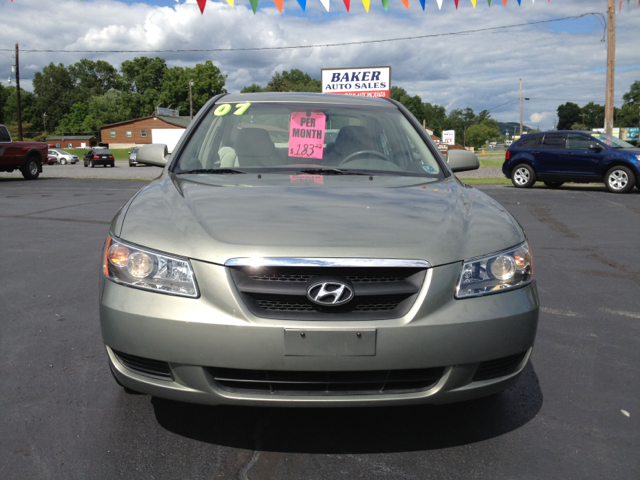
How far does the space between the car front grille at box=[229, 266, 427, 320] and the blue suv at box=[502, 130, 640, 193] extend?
15.1 meters

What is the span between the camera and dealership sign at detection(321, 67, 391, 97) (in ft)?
98.5

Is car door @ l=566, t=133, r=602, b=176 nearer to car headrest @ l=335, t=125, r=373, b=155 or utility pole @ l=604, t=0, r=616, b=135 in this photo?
utility pole @ l=604, t=0, r=616, b=135

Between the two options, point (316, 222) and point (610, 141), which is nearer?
point (316, 222)

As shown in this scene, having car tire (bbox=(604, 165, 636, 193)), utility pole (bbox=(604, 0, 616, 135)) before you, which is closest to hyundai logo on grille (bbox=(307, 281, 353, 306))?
car tire (bbox=(604, 165, 636, 193))

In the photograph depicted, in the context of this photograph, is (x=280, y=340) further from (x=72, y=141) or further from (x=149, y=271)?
(x=72, y=141)

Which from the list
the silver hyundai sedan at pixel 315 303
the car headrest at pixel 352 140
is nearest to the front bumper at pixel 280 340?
the silver hyundai sedan at pixel 315 303

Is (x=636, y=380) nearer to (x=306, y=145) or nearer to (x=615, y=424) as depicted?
(x=615, y=424)

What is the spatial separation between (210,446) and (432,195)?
153 centimetres

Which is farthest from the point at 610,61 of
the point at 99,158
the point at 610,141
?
the point at 99,158

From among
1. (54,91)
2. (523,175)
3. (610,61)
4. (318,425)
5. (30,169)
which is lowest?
(318,425)

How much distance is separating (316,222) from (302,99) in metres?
1.90

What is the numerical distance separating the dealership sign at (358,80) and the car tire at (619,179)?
15.8m

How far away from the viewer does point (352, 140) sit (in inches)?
149

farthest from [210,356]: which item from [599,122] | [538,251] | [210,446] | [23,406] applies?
[599,122]
